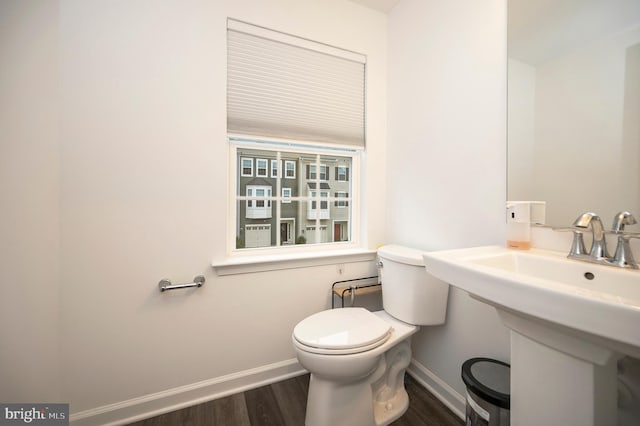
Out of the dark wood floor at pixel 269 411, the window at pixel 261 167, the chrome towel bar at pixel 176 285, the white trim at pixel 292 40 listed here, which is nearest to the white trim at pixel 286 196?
the window at pixel 261 167

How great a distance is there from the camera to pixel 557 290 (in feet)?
1.88

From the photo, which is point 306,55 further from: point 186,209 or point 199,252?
point 199,252

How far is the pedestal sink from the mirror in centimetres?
23

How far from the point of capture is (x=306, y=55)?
1634mm

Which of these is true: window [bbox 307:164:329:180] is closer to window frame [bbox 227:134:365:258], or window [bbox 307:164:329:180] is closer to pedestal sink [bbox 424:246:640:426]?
window frame [bbox 227:134:365:258]

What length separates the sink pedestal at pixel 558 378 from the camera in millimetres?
672

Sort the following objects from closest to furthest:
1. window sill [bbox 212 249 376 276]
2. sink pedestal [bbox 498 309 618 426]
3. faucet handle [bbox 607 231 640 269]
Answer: sink pedestal [bbox 498 309 618 426]
faucet handle [bbox 607 231 640 269]
window sill [bbox 212 249 376 276]

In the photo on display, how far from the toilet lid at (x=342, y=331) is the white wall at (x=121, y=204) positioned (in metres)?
0.40

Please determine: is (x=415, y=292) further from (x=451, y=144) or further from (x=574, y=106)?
(x=574, y=106)

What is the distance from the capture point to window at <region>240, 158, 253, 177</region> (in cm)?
160

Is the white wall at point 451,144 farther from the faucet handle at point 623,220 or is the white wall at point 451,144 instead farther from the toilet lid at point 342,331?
the toilet lid at point 342,331

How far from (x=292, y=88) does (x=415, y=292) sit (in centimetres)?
137

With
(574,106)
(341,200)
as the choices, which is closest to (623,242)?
(574,106)

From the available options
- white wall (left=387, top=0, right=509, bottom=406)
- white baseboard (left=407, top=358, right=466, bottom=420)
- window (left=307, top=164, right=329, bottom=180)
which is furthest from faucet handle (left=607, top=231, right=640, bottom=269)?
window (left=307, top=164, right=329, bottom=180)
